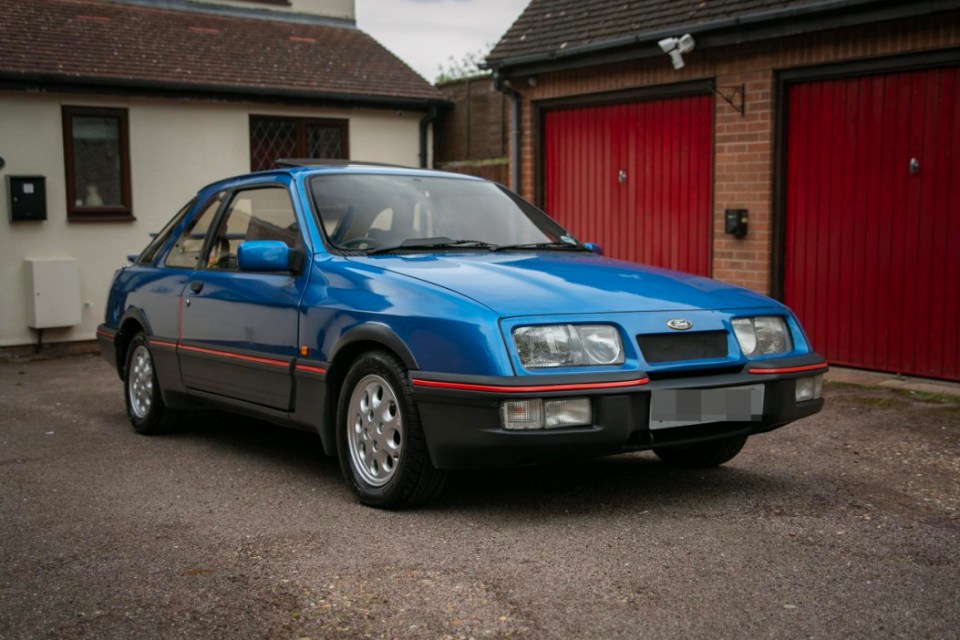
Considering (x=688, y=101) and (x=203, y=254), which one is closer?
(x=203, y=254)

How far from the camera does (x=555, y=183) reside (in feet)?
42.6

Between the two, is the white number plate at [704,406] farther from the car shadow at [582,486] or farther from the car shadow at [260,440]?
the car shadow at [260,440]

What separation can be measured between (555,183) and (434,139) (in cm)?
430

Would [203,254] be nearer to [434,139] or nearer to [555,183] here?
[555,183]

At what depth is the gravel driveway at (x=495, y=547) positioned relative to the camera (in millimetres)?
3822

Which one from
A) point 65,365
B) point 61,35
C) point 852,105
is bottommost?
point 65,365

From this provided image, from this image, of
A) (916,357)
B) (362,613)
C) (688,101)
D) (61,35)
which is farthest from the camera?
(61,35)

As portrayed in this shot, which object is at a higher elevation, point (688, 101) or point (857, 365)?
point (688, 101)

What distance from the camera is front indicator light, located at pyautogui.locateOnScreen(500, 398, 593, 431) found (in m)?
4.76

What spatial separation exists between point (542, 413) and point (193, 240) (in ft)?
11.0

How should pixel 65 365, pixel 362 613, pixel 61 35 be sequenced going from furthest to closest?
pixel 61 35 < pixel 65 365 < pixel 362 613

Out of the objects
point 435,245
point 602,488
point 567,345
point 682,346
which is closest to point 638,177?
point 435,245

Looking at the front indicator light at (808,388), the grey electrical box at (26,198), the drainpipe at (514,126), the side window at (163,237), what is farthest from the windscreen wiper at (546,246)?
the grey electrical box at (26,198)

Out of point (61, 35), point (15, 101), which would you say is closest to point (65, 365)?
A: point (15, 101)
